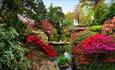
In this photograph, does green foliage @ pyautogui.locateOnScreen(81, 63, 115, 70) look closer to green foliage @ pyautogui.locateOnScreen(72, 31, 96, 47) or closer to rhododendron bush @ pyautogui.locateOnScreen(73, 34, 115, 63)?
rhododendron bush @ pyautogui.locateOnScreen(73, 34, 115, 63)

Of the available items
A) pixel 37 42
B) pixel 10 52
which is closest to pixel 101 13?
pixel 37 42

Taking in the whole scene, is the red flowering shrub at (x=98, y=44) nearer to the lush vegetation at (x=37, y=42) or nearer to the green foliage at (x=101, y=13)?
the lush vegetation at (x=37, y=42)

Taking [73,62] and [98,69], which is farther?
[73,62]

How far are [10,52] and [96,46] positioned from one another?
6061mm

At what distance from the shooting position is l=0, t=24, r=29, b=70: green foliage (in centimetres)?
995

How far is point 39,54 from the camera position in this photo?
12594 mm

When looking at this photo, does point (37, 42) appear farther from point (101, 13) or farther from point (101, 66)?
point (101, 13)

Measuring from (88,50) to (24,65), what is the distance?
5327 millimetres

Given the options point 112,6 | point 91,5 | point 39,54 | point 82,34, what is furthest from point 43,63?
point 91,5

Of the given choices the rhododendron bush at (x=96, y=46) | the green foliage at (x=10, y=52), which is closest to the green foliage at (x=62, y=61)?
the rhododendron bush at (x=96, y=46)

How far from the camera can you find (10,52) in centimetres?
1005

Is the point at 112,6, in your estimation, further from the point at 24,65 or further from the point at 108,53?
the point at 24,65

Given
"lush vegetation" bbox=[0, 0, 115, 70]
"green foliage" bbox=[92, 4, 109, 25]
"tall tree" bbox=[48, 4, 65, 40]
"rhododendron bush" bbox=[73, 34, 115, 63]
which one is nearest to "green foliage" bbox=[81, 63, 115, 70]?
"lush vegetation" bbox=[0, 0, 115, 70]

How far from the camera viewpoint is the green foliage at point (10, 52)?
9953 millimetres
